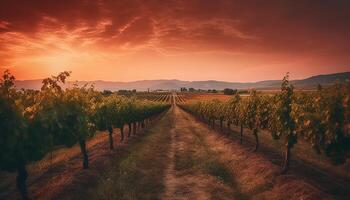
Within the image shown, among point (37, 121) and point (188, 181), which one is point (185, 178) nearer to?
point (188, 181)

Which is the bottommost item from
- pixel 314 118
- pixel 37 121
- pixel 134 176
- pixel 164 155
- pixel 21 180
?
pixel 164 155

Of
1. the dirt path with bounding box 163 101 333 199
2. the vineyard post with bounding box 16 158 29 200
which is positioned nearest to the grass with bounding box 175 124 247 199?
the dirt path with bounding box 163 101 333 199

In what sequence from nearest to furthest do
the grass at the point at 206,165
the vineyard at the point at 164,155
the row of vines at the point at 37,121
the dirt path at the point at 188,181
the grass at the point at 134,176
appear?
the row of vines at the point at 37,121, the vineyard at the point at 164,155, the grass at the point at 134,176, the dirt path at the point at 188,181, the grass at the point at 206,165

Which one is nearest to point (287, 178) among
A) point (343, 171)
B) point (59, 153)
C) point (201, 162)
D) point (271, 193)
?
point (271, 193)

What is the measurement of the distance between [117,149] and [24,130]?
16064 millimetres

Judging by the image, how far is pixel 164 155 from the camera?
101 ft

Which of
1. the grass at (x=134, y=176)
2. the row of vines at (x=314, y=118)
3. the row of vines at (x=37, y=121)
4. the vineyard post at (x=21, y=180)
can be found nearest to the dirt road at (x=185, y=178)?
the grass at (x=134, y=176)

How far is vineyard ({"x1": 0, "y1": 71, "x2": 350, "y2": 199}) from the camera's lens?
15.3 metres

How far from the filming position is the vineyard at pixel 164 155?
15.3 metres

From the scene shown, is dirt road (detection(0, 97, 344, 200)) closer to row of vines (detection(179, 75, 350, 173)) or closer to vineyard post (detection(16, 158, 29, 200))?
vineyard post (detection(16, 158, 29, 200))

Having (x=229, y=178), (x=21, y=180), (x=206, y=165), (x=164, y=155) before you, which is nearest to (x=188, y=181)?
(x=229, y=178)

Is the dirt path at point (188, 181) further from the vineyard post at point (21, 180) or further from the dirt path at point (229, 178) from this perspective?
the vineyard post at point (21, 180)

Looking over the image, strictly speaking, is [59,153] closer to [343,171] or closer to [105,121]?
[105,121]

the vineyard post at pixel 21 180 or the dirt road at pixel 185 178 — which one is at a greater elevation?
the vineyard post at pixel 21 180
